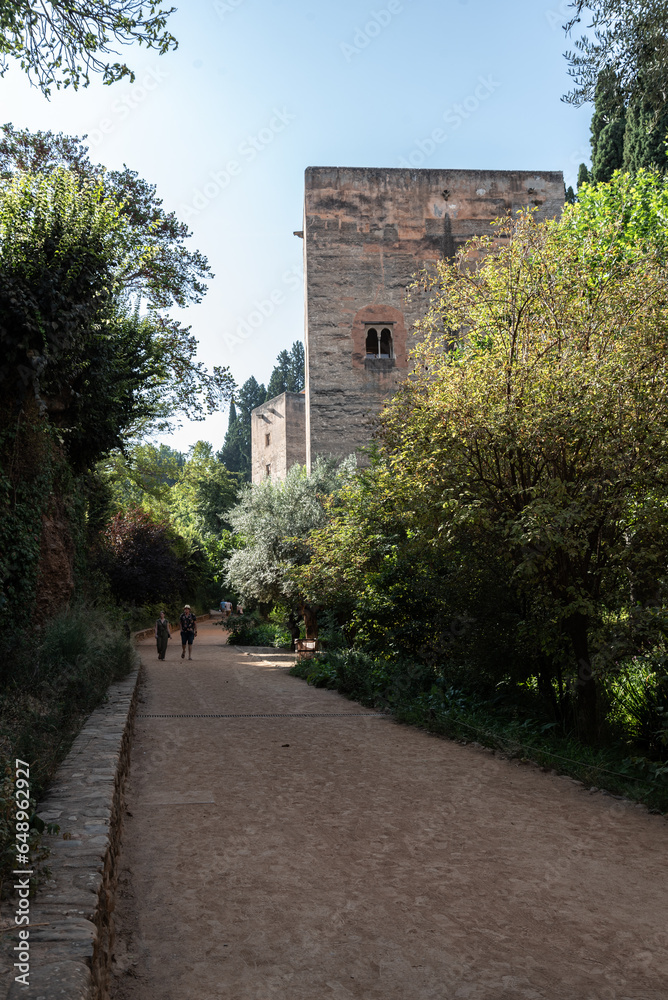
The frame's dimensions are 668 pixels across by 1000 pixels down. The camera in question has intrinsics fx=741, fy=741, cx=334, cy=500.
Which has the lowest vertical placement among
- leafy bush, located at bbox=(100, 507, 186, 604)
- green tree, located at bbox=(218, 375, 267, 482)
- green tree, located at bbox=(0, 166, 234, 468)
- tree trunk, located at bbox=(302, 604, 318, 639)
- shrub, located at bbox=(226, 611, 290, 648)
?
shrub, located at bbox=(226, 611, 290, 648)

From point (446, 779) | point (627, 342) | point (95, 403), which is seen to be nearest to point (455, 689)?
point (446, 779)

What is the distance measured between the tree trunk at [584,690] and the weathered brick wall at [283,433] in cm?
3171

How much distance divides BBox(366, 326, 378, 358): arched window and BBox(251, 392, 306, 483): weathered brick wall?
581 inches

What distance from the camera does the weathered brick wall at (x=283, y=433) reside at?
40250mm

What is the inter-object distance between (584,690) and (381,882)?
4.07 m

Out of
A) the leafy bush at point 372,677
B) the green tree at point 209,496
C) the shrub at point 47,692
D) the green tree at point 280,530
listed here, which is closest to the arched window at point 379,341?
the green tree at point 280,530

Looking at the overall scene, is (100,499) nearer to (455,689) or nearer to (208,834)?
(455,689)

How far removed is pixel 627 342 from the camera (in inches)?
280

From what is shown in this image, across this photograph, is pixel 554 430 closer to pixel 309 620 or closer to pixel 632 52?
pixel 632 52

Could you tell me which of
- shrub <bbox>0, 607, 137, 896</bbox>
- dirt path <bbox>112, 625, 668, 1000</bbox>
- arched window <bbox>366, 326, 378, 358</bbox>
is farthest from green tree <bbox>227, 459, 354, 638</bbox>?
dirt path <bbox>112, 625, 668, 1000</bbox>

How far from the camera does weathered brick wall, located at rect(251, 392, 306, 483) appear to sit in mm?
40250

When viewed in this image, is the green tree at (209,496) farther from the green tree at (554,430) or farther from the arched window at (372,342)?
the green tree at (554,430)

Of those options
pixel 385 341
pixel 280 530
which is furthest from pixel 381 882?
pixel 385 341

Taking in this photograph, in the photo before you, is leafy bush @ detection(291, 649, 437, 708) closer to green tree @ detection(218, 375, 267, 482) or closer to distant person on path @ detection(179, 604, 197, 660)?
distant person on path @ detection(179, 604, 197, 660)
